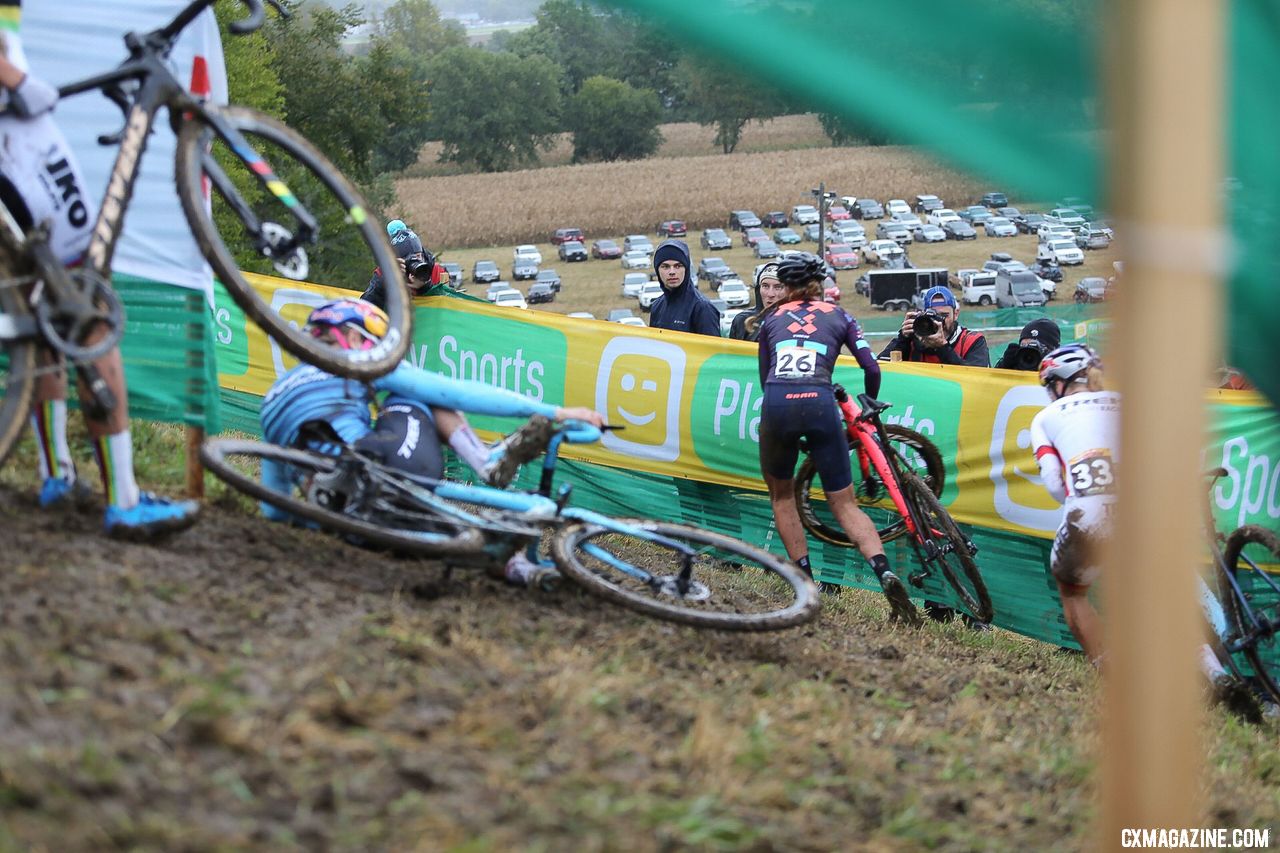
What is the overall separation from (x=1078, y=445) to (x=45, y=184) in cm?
488

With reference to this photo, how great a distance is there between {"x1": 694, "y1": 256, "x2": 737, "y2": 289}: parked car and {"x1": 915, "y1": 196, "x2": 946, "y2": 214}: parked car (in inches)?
842

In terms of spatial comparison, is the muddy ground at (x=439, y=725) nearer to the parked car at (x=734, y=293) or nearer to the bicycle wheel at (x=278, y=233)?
the bicycle wheel at (x=278, y=233)

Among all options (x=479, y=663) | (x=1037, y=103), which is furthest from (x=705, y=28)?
(x=479, y=663)

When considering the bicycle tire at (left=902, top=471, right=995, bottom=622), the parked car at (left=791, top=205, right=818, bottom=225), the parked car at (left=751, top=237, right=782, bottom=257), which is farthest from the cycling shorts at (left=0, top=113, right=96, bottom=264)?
the parked car at (left=791, top=205, right=818, bottom=225)

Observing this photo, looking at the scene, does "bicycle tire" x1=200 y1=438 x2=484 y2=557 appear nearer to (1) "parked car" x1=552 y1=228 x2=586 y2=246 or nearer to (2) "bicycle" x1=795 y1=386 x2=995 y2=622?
(2) "bicycle" x1=795 y1=386 x2=995 y2=622

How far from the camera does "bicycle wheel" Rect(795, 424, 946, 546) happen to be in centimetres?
862

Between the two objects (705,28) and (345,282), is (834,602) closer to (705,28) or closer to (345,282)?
(705,28)

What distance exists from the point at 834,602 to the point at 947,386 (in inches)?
72.3

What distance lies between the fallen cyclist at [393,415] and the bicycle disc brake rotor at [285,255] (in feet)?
1.12

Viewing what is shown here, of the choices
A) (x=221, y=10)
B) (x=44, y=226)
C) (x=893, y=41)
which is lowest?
(x=44, y=226)

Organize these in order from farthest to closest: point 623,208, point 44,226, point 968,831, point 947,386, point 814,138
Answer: point 814,138
point 623,208
point 947,386
point 44,226
point 968,831

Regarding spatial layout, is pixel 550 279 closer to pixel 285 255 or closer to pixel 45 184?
pixel 285 255

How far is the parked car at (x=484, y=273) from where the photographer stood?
58844mm

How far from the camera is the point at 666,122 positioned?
109875 mm
